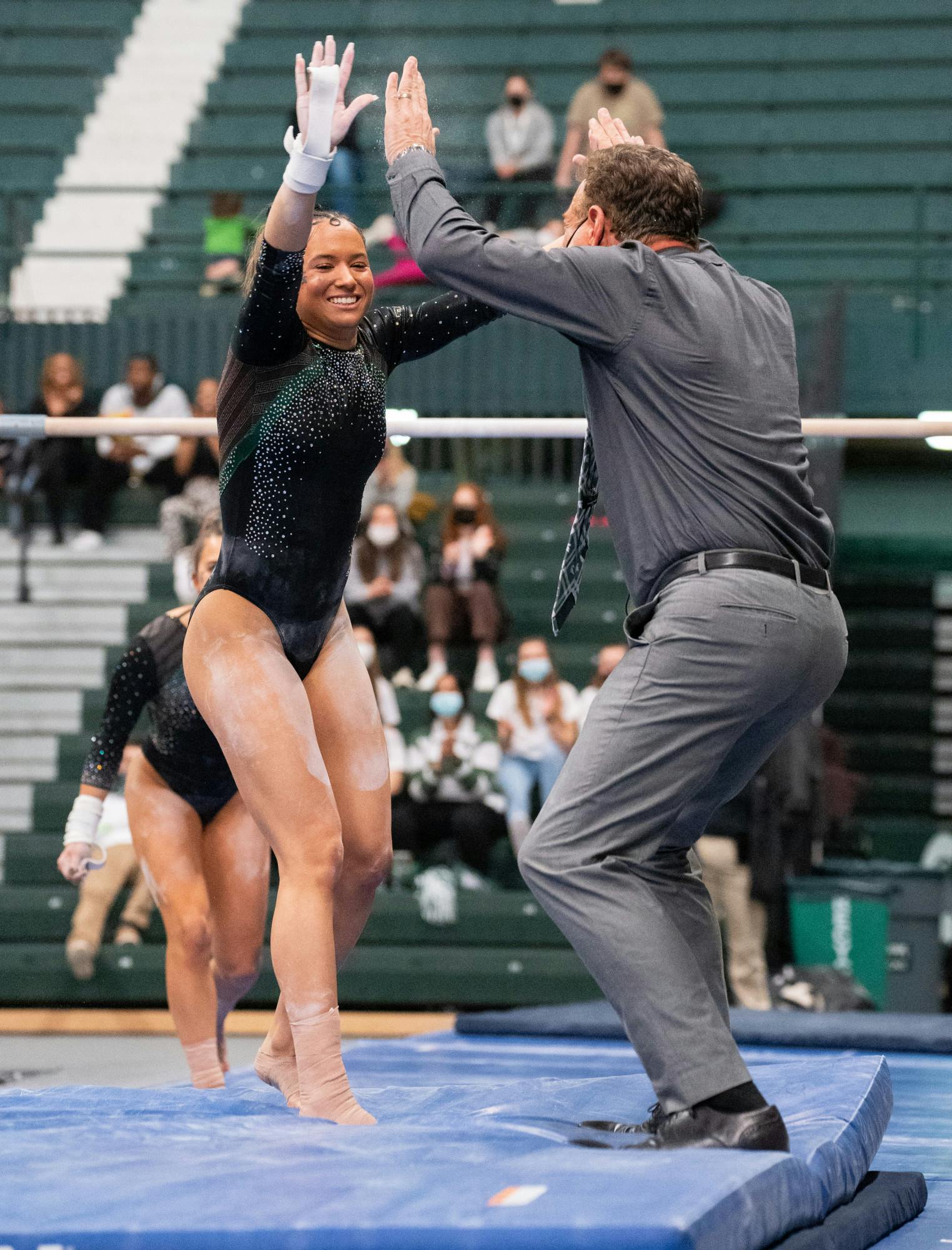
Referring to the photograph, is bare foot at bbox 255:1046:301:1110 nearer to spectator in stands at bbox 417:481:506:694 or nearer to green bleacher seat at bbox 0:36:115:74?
spectator in stands at bbox 417:481:506:694

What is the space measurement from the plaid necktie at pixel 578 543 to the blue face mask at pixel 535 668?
17.3 ft

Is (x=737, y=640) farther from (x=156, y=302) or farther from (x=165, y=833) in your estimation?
(x=156, y=302)

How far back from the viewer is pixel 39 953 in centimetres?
846

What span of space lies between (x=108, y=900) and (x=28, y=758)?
1563mm

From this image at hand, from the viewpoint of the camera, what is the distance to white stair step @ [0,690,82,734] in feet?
32.0

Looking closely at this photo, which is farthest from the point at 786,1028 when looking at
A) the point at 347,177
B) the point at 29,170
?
the point at 29,170

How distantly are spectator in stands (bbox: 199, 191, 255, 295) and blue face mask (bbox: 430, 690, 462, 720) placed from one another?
400 centimetres

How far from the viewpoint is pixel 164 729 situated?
4.55 metres

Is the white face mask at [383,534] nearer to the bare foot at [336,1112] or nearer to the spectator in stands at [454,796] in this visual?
the spectator in stands at [454,796]

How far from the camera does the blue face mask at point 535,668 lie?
870 centimetres

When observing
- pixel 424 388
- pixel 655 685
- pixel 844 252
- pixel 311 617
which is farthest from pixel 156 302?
pixel 655 685

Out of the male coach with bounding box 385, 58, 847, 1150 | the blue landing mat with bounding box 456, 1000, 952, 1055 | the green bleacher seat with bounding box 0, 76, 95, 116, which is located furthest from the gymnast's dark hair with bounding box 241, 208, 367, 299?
the green bleacher seat with bounding box 0, 76, 95, 116

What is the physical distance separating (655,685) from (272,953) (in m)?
0.95

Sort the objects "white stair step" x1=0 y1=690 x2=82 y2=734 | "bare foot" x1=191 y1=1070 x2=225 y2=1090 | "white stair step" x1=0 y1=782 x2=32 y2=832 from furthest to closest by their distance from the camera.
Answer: "white stair step" x1=0 y1=690 x2=82 y2=734, "white stair step" x1=0 y1=782 x2=32 y2=832, "bare foot" x1=191 y1=1070 x2=225 y2=1090
